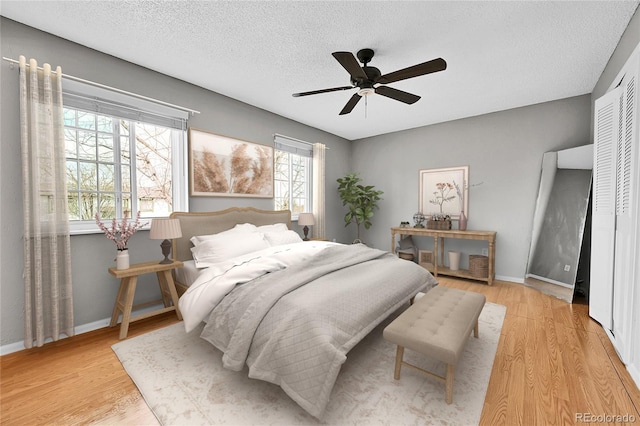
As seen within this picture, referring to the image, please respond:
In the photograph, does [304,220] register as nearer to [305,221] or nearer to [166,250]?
[305,221]

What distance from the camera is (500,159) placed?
4.25 metres

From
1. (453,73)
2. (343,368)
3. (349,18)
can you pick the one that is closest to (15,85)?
(349,18)

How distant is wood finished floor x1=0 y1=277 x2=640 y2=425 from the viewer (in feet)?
5.04

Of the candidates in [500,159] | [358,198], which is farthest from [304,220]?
[500,159]

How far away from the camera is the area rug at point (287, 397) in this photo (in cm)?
151

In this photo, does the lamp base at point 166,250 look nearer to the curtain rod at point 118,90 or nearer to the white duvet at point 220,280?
the white duvet at point 220,280

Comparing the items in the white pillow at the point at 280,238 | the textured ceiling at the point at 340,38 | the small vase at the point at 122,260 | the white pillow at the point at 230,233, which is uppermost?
the textured ceiling at the point at 340,38

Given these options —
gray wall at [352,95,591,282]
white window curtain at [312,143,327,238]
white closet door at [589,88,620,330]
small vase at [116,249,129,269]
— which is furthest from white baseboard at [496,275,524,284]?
small vase at [116,249,129,269]

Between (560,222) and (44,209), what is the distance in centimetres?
579

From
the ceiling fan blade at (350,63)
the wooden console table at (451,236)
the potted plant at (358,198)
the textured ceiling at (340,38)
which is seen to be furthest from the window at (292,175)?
the ceiling fan blade at (350,63)

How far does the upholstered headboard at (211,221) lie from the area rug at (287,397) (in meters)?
1.08

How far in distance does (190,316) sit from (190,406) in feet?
1.96

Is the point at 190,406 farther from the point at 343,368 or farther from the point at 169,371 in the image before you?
the point at 343,368

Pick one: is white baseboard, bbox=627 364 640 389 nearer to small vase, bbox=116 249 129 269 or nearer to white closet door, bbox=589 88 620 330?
white closet door, bbox=589 88 620 330
